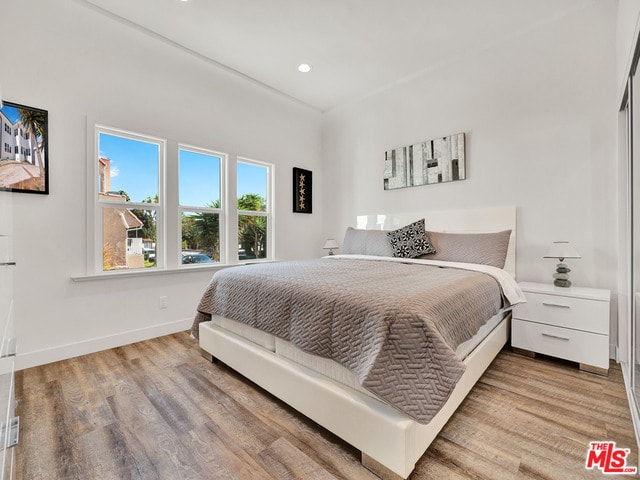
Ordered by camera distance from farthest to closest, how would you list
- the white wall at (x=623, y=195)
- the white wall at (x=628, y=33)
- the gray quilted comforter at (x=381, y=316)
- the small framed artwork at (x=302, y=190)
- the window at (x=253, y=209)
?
the small framed artwork at (x=302, y=190), the window at (x=253, y=209), the white wall at (x=623, y=195), the white wall at (x=628, y=33), the gray quilted comforter at (x=381, y=316)

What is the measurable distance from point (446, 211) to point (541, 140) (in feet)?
3.34

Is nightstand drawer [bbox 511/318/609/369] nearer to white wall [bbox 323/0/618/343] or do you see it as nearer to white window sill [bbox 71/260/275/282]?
white wall [bbox 323/0/618/343]

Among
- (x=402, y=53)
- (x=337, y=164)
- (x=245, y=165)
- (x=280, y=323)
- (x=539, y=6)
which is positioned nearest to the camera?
(x=280, y=323)

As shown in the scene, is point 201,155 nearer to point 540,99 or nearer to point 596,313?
point 540,99

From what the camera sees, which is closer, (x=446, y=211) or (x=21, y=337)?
(x=21, y=337)

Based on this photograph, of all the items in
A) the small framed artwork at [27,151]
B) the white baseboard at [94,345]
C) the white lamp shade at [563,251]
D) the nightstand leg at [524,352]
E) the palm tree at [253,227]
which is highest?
the small framed artwork at [27,151]

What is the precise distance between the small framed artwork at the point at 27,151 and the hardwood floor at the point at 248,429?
138 cm

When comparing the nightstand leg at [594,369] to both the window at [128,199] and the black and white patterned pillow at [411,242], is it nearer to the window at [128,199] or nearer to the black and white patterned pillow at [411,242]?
the black and white patterned pillow at [411,242]

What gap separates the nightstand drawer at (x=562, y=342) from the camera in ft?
6.67

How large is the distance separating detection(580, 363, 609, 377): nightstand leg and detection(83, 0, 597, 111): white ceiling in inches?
113

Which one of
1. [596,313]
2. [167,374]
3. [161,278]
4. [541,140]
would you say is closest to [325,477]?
[167,374]

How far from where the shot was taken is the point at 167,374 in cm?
209

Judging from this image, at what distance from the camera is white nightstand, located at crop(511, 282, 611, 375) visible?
6.68 feet

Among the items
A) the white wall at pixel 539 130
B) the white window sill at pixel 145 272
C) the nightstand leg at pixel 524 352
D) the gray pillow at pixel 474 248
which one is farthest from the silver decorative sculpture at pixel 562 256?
the white window sill at pixel 145 272
